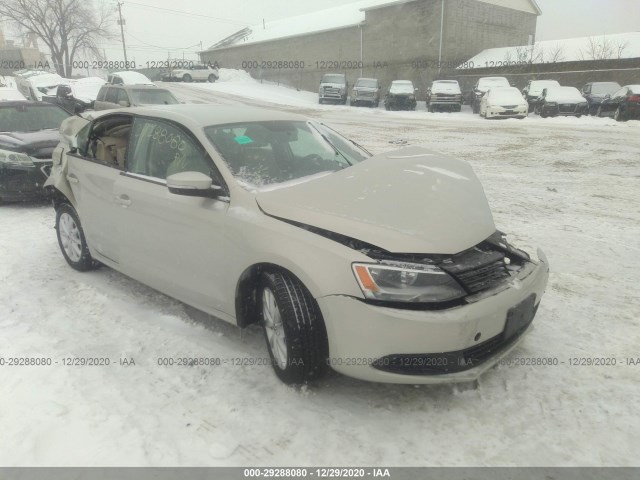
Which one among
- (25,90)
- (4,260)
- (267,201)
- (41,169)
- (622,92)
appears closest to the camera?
(267,201)

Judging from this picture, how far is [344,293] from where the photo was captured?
2.46 m

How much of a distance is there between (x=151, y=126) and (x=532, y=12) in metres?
43.9

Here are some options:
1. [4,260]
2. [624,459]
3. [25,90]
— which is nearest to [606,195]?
[624,459]

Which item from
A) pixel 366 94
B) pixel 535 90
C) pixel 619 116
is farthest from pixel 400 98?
pixel 619 116

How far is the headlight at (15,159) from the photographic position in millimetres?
6852

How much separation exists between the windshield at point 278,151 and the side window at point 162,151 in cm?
16

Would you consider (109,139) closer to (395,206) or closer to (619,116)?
(395,206)

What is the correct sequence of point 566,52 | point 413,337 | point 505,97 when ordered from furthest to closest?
point 566,52, point 505,97, point 413,337

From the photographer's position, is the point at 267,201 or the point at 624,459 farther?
the point at 267,201

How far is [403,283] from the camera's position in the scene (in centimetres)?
246

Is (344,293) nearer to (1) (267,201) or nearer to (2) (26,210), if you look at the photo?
(1) (267,201)

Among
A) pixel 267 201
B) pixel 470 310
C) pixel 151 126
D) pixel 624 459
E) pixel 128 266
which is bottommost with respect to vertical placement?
pixel 624 459

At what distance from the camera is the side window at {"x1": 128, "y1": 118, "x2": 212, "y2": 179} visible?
3.37 m

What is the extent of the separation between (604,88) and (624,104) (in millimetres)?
4547
